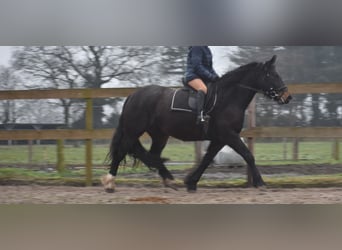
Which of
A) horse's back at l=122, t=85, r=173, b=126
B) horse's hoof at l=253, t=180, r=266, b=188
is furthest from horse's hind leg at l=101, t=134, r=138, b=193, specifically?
horse's hoof at l=253, t=180, r=266, b=188

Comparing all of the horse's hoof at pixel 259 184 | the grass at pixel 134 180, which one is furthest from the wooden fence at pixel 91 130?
the horse's hoof at pixel 259 184

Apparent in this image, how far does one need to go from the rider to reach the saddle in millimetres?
29

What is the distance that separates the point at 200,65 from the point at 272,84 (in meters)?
0.43

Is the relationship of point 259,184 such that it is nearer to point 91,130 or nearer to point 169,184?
point 169,184

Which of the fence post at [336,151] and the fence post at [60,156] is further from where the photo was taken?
the fence post at [60,156]

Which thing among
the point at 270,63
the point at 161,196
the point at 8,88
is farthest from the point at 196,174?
the point at 8,88

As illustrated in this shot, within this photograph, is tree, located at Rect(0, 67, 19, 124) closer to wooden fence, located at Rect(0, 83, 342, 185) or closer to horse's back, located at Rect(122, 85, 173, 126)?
wooden fence, located at Rect(0, 83, 342, 185)

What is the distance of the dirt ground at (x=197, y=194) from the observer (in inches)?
124

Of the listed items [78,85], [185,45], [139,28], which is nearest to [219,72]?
[185,45]

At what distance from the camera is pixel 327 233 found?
2.86 meters

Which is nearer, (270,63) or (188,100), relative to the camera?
(270,63)

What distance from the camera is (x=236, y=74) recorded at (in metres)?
3.23

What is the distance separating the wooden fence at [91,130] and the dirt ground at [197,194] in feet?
0.50

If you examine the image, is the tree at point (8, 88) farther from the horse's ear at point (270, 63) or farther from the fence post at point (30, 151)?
the horse's ear at point (270, 63)
